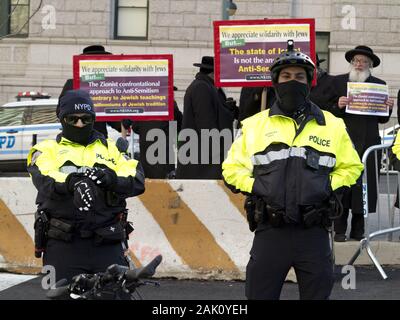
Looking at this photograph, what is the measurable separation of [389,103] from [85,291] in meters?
6.24

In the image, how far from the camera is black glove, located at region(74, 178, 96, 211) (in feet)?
17.3

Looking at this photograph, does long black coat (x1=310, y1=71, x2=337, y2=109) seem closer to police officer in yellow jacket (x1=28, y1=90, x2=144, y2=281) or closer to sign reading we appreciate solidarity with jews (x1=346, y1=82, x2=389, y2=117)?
sign reading we appreciate solidarity with jews (x1=346, y1=82, x2=389, y2=117)

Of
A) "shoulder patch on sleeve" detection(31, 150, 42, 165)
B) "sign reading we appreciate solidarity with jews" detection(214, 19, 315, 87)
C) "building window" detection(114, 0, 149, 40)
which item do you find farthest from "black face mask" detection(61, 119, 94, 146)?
"building window" detection(114, 0, 149, 40)

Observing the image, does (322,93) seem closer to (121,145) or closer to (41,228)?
(121,145)

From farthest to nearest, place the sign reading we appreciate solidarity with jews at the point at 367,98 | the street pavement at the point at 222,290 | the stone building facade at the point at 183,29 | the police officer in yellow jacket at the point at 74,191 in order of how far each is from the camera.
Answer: the stone building facade at the point at 183,29 < the sign reading we appreciate solidarity with jews at the point at 367,98 < the street pavement at the point at 222,290 < the police officer in yellow jacket at the point at 74,191

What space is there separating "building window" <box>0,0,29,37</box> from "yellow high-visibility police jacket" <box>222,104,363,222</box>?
74.0 ft

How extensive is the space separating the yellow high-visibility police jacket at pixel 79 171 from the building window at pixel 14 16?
21801 mm

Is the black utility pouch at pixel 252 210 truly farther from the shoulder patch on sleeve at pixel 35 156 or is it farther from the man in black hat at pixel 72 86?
the man in black hat at pixel 72 86

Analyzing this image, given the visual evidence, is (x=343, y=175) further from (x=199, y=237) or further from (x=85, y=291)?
(x=199, y=237)

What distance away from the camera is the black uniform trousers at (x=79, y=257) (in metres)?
5.51

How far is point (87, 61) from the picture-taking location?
1040 centimetres

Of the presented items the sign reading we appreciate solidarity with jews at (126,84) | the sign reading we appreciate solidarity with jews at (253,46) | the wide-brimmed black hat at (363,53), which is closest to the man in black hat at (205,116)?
the sign reading we appreciate solidarity with jews at (126,84)

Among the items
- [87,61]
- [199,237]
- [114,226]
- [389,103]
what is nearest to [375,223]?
[389,103]

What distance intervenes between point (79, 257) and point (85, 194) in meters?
0.47
